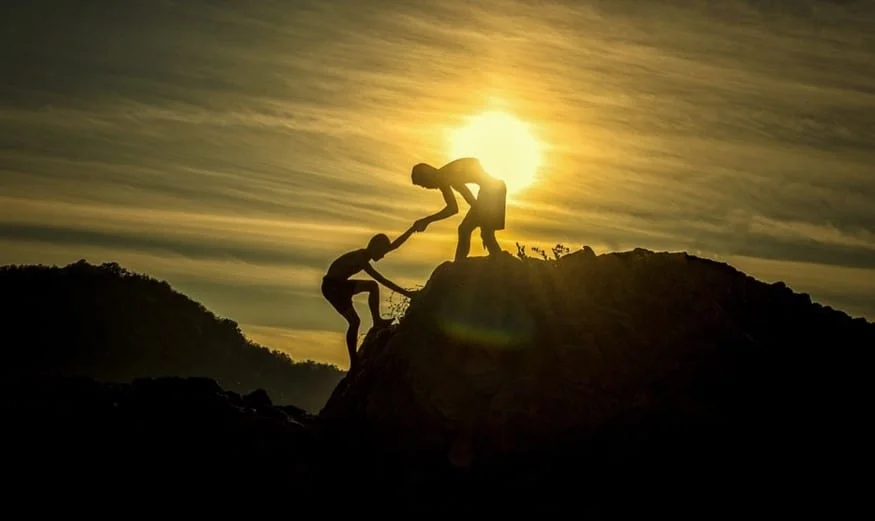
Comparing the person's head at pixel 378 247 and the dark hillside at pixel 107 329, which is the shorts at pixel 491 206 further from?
the dark hillside at pixel 107 329

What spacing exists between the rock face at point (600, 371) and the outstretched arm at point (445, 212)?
1.22 meters

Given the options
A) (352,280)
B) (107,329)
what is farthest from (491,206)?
(107,329)

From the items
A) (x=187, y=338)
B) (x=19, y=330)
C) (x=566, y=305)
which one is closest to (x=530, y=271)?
(x=566, y=305)

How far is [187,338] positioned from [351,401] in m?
69.3

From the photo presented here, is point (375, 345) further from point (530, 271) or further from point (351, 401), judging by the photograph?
Result: point (530, 271)

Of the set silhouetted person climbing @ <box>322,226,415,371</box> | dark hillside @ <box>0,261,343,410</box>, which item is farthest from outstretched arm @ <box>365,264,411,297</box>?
dark hillside @ <box>0,261,343,410</box>

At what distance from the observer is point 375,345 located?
30.0 meters

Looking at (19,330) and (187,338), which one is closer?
(19,330)

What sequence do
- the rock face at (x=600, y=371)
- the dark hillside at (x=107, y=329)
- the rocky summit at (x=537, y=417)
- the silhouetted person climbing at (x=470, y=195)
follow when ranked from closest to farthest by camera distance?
the rocky summit at (x=537, y=417) → the rock face at (x=600, y=371) → the silhouetted person climbing at (x=470, y=195) → the dark hillside at (x=107, y=329)

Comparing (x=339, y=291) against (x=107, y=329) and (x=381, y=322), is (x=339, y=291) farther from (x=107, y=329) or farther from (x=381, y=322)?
(x=107, y=329)

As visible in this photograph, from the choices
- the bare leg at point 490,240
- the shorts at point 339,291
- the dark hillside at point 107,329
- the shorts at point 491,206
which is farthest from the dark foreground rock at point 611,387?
the dark hillside at point 107,329

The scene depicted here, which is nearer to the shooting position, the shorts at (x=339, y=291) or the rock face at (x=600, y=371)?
the rock face at (x=600, y=371)

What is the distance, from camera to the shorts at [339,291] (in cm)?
2950

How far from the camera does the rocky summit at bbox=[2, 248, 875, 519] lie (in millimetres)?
26438
